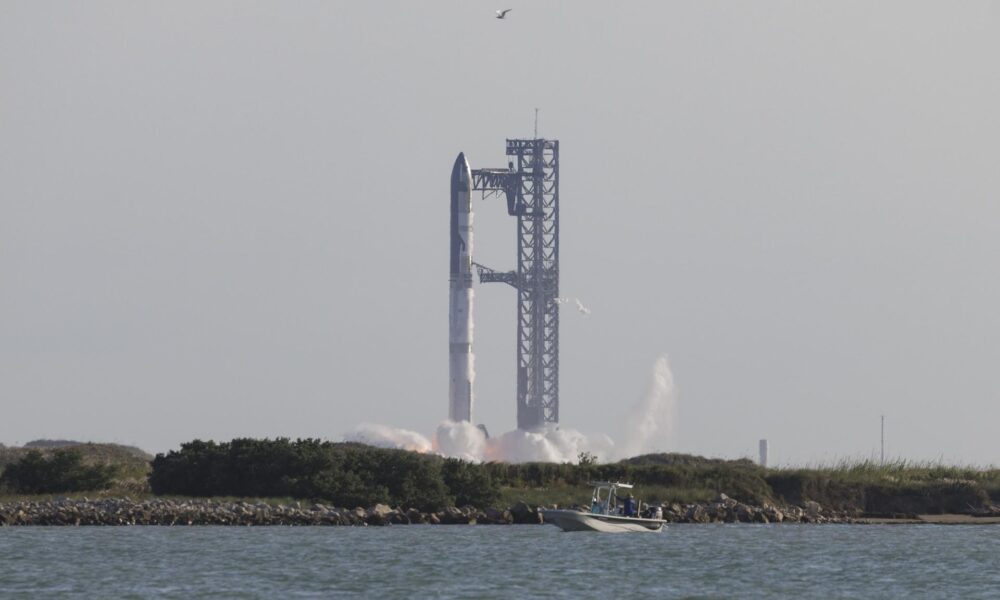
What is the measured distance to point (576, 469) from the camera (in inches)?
4304

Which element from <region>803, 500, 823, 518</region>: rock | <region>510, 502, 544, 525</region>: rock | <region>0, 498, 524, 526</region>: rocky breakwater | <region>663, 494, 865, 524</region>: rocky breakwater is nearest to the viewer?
<region>0, 498, 524, 526</region>: rocky breakwater

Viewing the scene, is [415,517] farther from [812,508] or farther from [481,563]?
[812,508]

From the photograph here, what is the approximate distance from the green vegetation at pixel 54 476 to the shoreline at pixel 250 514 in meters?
3.71

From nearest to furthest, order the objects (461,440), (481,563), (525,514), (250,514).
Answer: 1. (481,563)
2. (250,514)
3. (525,514)
4. (461,440)

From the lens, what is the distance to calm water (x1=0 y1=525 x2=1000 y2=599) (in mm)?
68062

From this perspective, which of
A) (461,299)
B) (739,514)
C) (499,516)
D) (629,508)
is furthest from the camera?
(461,299)

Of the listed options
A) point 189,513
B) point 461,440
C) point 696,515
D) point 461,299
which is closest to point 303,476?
Result: point 189,513

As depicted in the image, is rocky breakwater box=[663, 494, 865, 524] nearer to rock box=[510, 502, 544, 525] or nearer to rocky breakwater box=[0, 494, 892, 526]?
rocky breakwater box=[0, 494, 892, 526]

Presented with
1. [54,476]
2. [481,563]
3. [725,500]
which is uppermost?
[54,476]

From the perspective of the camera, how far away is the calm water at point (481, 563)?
6806 centimetres

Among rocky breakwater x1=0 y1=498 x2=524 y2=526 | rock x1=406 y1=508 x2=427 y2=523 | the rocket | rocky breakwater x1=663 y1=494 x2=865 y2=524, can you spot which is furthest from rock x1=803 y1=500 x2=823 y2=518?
the rocket

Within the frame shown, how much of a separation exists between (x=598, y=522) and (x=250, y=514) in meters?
14.2

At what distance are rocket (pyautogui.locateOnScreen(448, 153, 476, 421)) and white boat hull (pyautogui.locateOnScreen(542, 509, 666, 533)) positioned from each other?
6955 cm

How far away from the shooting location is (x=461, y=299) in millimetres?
162500
